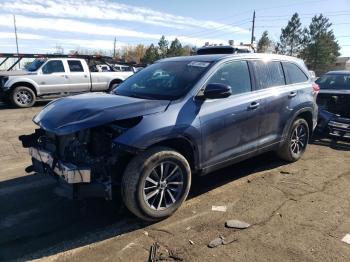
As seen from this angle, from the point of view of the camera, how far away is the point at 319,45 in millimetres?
58062

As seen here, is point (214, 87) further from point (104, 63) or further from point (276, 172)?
point (104, 63)

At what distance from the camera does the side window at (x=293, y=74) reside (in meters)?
6.18

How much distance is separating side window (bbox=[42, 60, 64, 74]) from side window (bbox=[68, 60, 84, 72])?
357mm

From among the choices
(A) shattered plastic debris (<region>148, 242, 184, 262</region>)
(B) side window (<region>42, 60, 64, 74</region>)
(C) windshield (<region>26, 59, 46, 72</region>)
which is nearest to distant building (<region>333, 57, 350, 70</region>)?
(B) side window (<region>42, 60, 64, 74</region>)

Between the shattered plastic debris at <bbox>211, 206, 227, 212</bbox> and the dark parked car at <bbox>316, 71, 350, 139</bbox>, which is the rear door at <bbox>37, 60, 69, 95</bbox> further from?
the shattered plastic debris at <bbox>211, 206, 227, 212</bbox>

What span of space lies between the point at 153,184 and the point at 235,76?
1.97 m

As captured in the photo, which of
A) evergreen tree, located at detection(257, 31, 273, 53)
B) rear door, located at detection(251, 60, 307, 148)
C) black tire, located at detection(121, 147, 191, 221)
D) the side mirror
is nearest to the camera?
black tire, located at detection(121, 147, 191, 221)

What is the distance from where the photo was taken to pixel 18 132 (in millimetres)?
9141

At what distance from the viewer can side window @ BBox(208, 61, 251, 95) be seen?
16.2 feet

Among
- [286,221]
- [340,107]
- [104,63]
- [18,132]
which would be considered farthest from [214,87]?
[104,63]

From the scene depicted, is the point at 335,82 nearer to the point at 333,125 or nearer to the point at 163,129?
the point at 333,125

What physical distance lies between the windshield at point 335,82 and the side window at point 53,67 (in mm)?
9318

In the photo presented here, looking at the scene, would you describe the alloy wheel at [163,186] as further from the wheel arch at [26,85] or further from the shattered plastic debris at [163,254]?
the wheel arch at [26,85]

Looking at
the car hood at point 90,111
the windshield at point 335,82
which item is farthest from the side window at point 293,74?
the windshield at point 335,82
